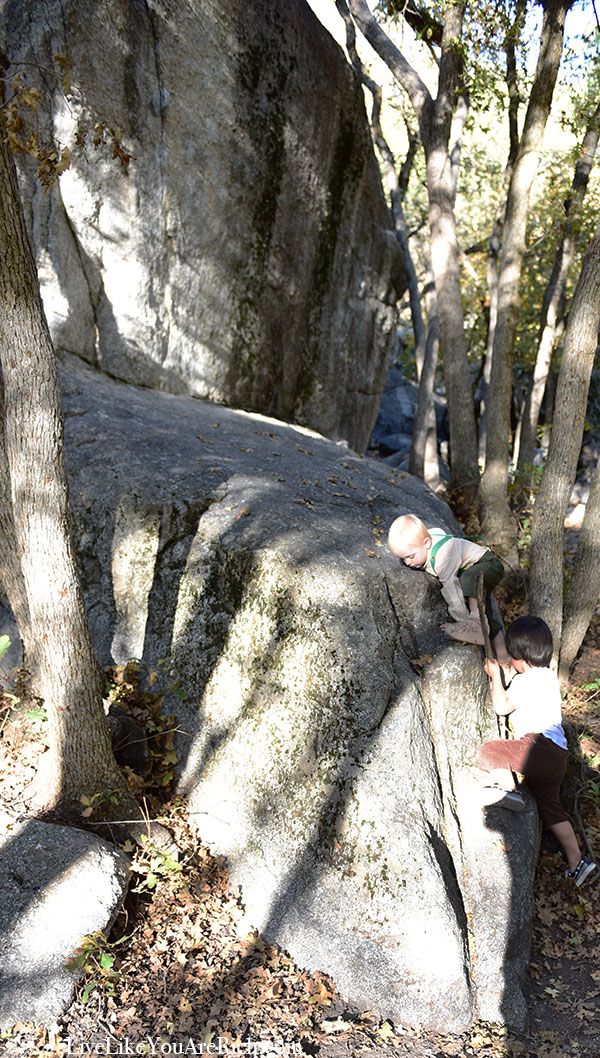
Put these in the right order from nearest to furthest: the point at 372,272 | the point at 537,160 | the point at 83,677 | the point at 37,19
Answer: the point at 83,677 → the point at 37,19 → the point at 537,160 → the point at 372,272

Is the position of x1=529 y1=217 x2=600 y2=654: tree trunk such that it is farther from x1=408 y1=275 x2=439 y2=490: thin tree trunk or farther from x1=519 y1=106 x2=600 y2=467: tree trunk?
x1=408 y1=275 x2=439 y2=490: thin tree trunk

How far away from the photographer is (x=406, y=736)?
4.84 m

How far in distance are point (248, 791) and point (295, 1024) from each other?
1342 millimetres

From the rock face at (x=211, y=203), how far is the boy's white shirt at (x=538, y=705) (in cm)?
625

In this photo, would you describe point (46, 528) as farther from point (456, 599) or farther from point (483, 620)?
point (483, 620)

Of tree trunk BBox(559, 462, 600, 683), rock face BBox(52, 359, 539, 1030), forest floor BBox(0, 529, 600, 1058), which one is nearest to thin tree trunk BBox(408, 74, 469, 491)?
tree trunk BBox(559, 462, 600, 683)

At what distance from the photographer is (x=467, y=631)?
5344 mm

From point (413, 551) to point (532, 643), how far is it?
1.07 metres

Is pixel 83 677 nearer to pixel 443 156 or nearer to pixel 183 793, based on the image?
pixel 183 793

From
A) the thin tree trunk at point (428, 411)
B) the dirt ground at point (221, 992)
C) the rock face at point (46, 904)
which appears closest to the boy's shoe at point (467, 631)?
the dirt ground at point (221, 992)

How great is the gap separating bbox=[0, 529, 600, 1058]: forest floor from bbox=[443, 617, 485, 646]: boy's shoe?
76.7 inches

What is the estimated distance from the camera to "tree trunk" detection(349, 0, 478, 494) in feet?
30.8

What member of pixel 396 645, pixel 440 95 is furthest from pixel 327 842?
pixel 440 95

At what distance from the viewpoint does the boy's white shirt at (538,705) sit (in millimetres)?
5184
